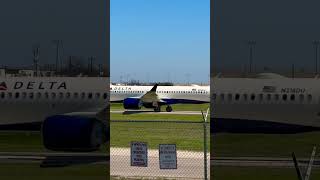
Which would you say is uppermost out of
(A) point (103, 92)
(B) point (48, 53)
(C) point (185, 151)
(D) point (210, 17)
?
(D) point (210, 17)

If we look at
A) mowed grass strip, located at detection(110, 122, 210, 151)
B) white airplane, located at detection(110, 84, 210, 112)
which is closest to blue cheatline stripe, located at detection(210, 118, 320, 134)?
mowed grass strip, located at detection(110, 122, 210, 151)

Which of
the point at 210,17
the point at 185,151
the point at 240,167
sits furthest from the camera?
the point at 185,151

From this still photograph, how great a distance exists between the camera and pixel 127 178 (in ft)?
32.4

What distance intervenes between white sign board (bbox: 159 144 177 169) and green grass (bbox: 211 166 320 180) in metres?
1.93

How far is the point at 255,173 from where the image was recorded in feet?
34.2

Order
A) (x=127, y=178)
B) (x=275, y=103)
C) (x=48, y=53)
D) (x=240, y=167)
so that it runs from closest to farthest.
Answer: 1. (x=48, y=53)
2. (x=127, y=178)
3. (x=240, y=167)
4. (x=275, y=103)

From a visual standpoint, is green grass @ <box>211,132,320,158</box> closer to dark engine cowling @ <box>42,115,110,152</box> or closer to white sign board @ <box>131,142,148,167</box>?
white sign board @ <box>131,142,148,167</box>

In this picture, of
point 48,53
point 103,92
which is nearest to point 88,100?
point 103,92

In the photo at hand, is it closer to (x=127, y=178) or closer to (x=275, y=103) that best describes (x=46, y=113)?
(x=127, y=178)

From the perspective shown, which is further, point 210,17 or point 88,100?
point 88,100

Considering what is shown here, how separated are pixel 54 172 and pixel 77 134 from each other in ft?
6.84

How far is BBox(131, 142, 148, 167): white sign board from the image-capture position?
8.45 m

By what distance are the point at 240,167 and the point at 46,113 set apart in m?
4.34

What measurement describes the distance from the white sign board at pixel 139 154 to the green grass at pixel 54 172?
3.39 feet
